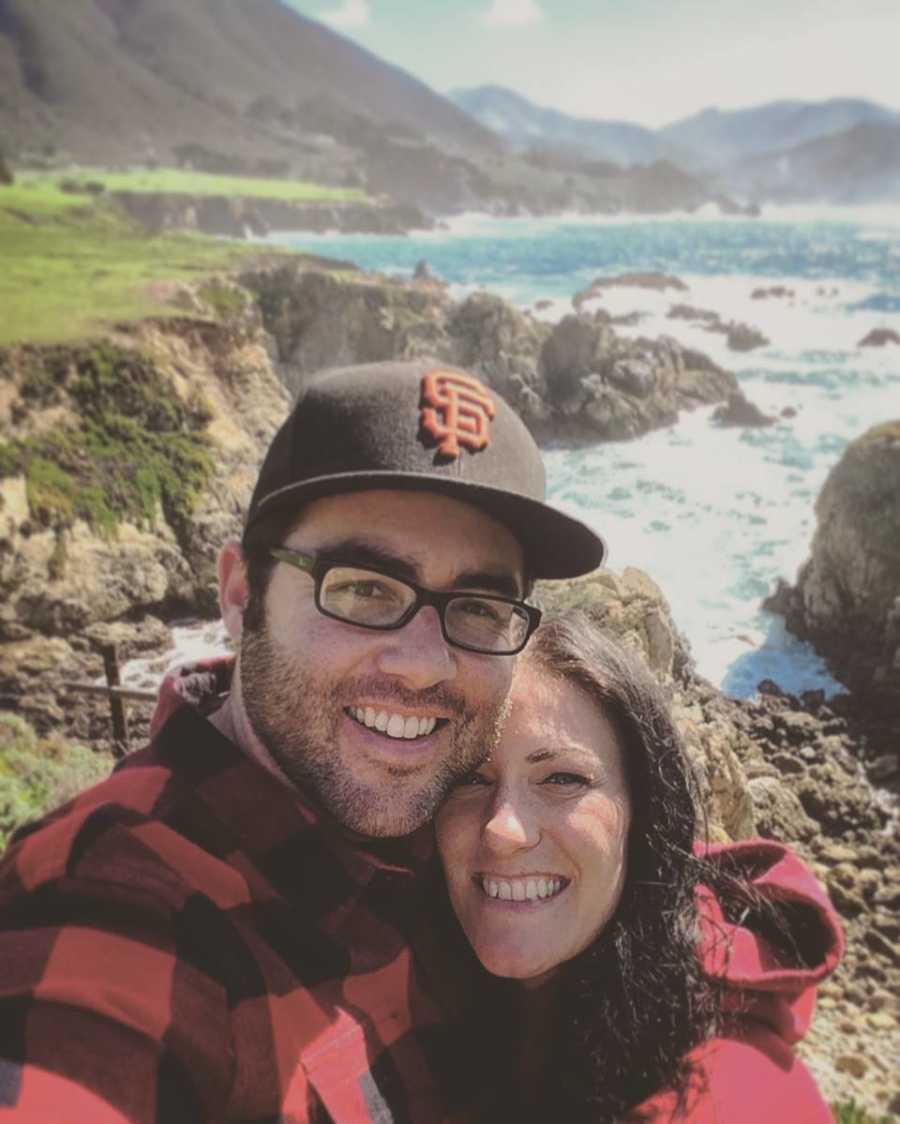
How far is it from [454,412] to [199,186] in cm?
11599

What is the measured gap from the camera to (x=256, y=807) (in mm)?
1945

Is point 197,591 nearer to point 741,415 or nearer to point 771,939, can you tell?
point 771,939

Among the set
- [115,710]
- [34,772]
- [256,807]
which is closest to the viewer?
[256,807]

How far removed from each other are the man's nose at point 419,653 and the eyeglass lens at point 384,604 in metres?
0.03

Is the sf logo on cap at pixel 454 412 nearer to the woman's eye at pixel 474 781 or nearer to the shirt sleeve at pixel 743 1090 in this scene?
the woman's eye at pixel 474 781

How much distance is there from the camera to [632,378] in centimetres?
Answer: 3603

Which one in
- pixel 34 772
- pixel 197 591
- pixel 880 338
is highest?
pixel 34 772

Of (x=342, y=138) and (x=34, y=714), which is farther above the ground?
(x=342, y=138)

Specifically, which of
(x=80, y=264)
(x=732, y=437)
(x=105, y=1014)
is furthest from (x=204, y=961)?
(x=732, y=437)

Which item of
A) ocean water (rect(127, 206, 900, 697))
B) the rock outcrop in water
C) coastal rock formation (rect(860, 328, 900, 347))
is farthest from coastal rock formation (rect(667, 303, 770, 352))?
the rock outcrop in water

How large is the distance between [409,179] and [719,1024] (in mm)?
175983

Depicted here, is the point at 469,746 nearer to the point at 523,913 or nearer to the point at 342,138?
the point at 523,913

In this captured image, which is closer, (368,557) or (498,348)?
(368,557)

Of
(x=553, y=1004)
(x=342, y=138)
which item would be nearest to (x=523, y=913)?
(x=553, y=1004)
